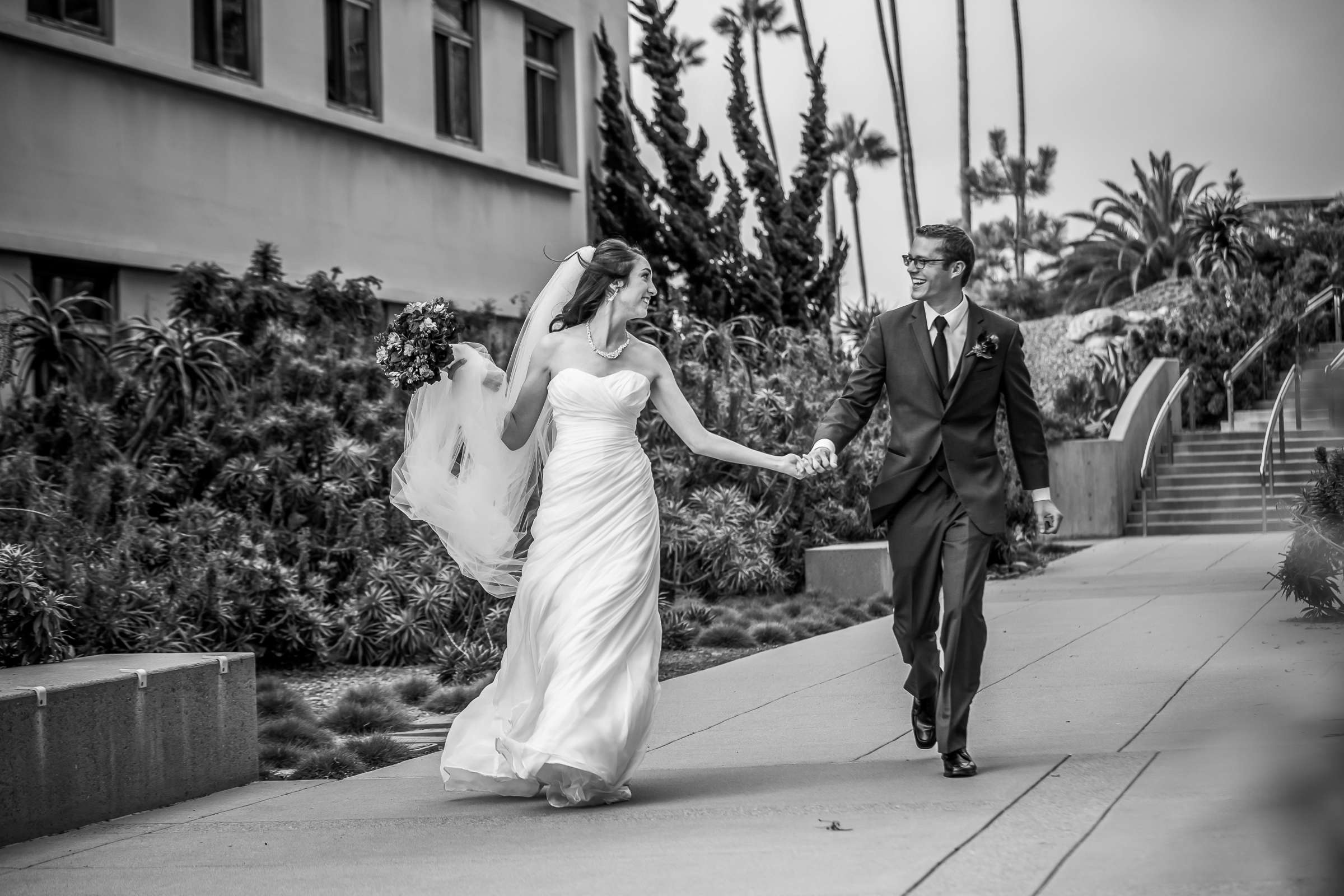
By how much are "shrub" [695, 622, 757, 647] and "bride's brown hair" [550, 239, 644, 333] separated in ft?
16.9

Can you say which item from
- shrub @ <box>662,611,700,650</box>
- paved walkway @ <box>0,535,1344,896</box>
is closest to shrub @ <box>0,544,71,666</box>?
paved walkway @ <box>0,535,1344,896</box>

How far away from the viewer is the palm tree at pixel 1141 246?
41969mm

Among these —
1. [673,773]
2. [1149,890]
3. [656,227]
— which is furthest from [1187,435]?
[1149,890]

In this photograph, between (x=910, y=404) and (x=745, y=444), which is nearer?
(x=910, y=404)

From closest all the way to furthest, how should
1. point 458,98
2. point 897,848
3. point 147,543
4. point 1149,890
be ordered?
point 1149,890, point 897,848, point 147,543, point 458,98

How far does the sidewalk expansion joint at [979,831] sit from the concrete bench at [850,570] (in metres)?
7.41

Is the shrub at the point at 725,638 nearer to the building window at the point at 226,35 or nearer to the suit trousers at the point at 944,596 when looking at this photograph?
the suit trousers at the point at 944,596

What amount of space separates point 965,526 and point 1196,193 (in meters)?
37.5

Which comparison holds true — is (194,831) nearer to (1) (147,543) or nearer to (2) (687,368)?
(1) (147,543)

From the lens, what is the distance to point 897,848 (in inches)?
172

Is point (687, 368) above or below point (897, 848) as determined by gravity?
above

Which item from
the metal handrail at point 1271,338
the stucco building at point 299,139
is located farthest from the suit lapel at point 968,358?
the stucco building at point 299,139

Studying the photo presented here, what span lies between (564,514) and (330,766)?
2.04 metres

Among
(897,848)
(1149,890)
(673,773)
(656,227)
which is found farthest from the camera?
(656,227)
